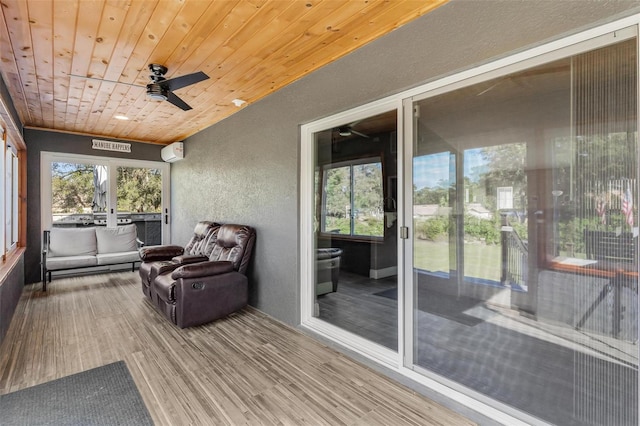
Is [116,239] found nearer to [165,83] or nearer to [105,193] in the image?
[105,193]

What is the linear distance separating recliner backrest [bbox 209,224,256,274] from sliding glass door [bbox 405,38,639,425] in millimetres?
2089

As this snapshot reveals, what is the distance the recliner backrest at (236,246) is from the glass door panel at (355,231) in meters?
0.94

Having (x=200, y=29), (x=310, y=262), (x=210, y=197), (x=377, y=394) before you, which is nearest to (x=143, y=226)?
(x=210, y=197)

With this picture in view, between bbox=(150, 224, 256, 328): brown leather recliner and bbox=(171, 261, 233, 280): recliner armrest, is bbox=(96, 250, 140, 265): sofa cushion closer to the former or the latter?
bbox=(150, 224, 256, 328): brown leather recliner

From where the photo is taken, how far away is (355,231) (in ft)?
10.6

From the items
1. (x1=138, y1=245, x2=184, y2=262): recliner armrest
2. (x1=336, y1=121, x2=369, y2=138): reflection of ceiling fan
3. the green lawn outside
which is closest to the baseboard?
the green lawn outside

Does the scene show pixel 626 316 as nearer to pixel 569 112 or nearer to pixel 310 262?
pixel 569 112

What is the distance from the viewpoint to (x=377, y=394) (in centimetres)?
202

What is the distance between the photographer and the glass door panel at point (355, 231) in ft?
9.16

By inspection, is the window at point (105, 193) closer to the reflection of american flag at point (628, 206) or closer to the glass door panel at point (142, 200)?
the glass door panel at point (142, 200)

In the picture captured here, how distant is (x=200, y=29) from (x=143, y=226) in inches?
213

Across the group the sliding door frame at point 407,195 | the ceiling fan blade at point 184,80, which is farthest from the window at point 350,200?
Answer: the ceiling fan blade at point 184,80

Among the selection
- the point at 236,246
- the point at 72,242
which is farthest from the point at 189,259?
the point at 72,242

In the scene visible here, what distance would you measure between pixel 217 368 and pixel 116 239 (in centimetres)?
429
